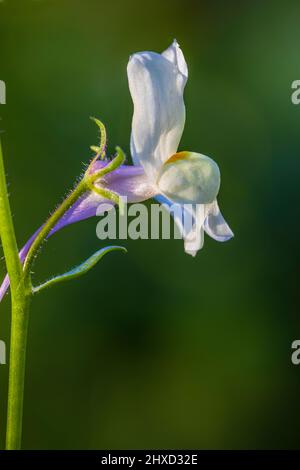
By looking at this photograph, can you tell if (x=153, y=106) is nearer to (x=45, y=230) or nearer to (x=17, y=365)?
(x=45, y=230)

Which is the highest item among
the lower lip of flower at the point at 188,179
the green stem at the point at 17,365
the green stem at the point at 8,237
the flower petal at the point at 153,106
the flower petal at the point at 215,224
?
the flower petal at the point at 153,106

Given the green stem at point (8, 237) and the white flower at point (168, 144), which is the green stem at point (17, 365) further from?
the white flower at point (168, 144)

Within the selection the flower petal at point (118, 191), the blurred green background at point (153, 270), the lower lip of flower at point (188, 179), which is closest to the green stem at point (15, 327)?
the flower petal at point (118, 191)

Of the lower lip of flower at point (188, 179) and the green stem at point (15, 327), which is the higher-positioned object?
the lower lip of flower at point (188, 179)
